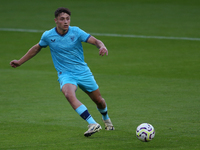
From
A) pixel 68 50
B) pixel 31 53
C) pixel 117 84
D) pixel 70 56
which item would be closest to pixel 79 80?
pixel 70 56

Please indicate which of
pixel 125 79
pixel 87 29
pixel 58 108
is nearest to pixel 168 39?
pixel 87 29

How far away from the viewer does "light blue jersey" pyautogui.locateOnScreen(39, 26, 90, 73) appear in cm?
837

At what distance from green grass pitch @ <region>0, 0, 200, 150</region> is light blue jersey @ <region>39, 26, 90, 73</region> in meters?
1.39

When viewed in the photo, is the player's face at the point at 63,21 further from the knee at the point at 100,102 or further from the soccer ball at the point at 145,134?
the soccer ball at the point at 145,134

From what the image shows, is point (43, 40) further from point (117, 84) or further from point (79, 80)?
point (117, 84)

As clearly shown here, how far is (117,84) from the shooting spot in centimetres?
1434

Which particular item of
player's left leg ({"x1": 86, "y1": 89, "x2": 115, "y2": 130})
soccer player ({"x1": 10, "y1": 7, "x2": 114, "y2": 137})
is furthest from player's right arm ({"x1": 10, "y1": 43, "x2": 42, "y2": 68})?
player's left leg ({"x1": 86, "y1": 89, "x2": 115, "y2": 130})

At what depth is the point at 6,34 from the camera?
84.7 ft

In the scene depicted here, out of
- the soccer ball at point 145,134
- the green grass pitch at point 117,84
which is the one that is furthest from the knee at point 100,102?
the soccer ball at point 145,134

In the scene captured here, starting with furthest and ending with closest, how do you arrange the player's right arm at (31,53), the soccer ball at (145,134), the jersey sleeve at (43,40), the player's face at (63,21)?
the player's right arm at (31,53)
the jersey sleeve at (43,40)
the player's face at (63,21)
the soccer ball at (145,134)

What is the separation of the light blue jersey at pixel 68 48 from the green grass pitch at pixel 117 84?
4.58 feet

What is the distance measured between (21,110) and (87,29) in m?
16.5

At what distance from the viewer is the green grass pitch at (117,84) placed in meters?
8.42

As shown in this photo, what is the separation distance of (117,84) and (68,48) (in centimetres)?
615
